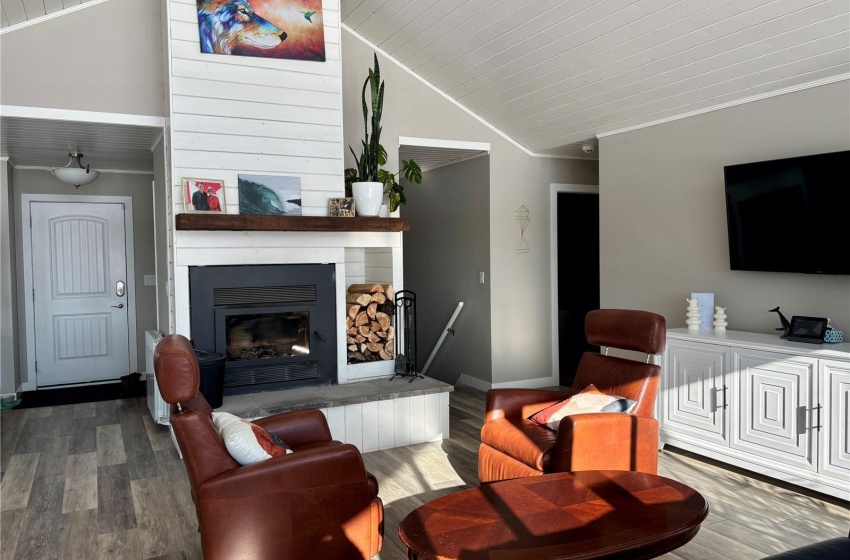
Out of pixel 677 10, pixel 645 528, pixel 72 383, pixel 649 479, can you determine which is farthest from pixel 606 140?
pixel 72 383

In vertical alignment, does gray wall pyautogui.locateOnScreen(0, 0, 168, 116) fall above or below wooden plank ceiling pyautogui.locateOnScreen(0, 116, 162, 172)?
above

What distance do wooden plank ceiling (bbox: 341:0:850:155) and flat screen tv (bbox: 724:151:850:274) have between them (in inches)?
19.9

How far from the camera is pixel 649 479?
2514mm

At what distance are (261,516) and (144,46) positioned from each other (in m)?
3.66

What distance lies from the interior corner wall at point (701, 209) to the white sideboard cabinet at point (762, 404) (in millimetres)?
310

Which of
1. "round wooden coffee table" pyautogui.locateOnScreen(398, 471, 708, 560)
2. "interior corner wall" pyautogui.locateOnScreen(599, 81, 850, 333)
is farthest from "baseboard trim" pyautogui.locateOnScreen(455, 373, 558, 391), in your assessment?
"round wooden coffee table" pyautogui.locateOnScreen(398, 471, 708, 560)

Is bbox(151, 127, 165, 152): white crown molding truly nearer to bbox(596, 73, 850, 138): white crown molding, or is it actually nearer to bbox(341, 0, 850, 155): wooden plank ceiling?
bbox(341, 0, 850, 155): wooden plank ceiling

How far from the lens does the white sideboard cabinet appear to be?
330cm

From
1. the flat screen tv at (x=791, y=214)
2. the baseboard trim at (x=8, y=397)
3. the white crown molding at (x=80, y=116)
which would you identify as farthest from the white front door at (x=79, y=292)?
the flat screen tv at (x=791, y=214)

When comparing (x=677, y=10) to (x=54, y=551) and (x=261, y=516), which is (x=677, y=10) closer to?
(x=261, y=516)

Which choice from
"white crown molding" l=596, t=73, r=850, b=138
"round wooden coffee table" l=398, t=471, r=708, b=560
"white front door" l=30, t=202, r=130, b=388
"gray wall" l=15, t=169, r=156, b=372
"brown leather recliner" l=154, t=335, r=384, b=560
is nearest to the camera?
"round wooden coffee table" l=398, t=471, r=708, b=560

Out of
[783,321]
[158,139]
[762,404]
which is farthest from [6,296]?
[783,321]

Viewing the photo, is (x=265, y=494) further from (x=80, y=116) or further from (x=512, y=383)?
(x=512, y=383)

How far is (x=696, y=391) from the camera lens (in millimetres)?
4027
